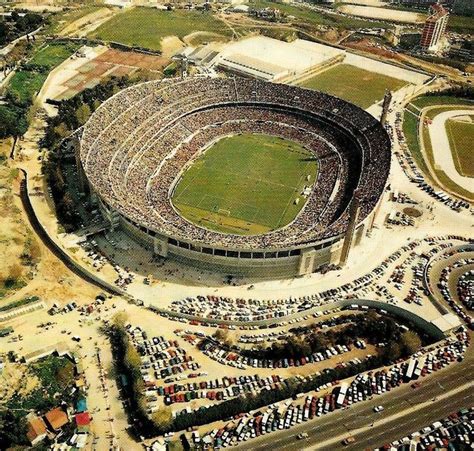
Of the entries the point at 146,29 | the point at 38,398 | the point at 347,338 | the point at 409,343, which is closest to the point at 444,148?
the point at 409,343

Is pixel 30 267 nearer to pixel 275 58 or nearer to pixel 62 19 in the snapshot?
pixel 275 58

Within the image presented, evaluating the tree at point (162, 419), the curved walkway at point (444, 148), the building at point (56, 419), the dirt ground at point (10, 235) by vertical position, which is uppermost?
the curved walkway at point (444, 148)

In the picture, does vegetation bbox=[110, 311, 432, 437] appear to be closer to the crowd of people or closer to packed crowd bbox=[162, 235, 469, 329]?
packed crowd bbox=[162, 235, 469, 329]

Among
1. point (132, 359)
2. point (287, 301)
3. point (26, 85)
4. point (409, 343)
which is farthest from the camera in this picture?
point (26, 85)

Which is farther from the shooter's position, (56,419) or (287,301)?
(287,301)

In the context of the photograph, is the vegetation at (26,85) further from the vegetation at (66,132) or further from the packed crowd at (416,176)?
the packed crowd at (416,176)

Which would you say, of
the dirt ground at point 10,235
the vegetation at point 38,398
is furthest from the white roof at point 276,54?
the vegetation at point 38,398

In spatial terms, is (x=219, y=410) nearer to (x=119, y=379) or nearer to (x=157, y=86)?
(x=119, y=379)
